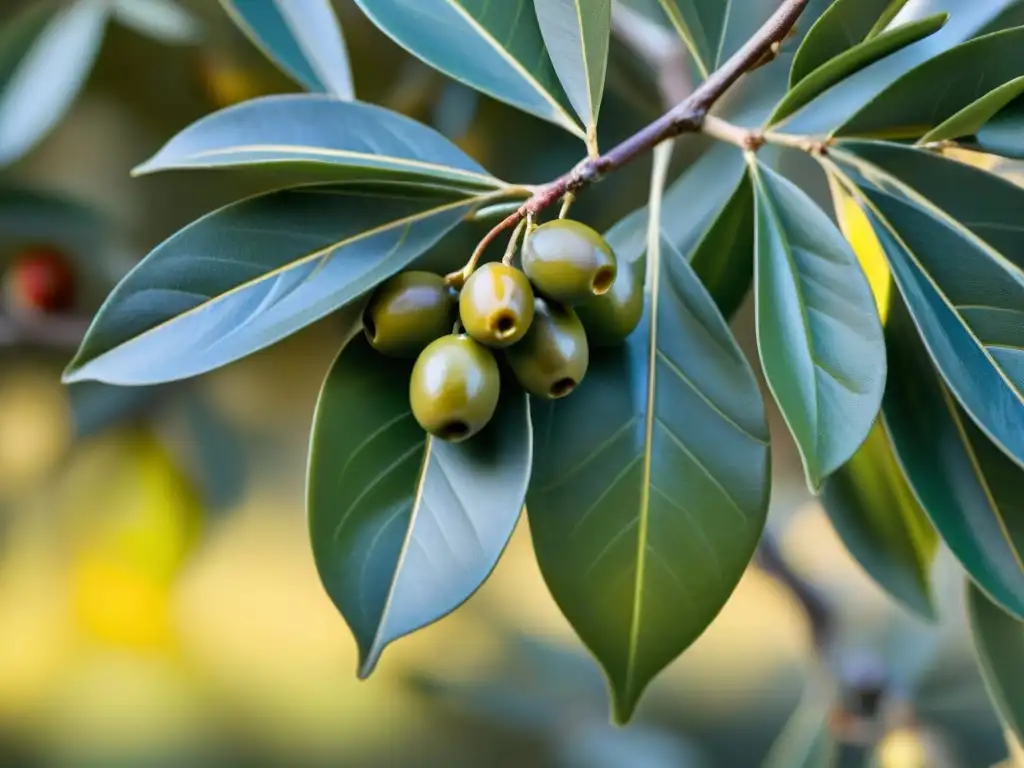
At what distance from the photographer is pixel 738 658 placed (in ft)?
4.00

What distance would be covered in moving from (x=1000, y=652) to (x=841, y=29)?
0.45 m

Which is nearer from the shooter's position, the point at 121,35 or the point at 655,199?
the point at 655,199

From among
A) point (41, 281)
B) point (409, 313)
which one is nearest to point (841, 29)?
point (409, 313)

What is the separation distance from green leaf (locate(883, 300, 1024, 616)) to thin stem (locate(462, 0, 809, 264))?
18cm

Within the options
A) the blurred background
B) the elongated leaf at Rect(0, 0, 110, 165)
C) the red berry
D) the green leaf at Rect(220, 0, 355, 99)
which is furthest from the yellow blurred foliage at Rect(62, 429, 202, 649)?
the green leaf at Rect(220, 0, 355, 99)

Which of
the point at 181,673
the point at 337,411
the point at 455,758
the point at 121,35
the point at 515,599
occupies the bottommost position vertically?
the point at 455,758

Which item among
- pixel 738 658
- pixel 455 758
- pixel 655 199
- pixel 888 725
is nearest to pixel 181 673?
pixel 455 758

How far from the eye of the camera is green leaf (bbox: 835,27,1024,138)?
1.23ft

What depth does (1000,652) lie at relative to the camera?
565mm

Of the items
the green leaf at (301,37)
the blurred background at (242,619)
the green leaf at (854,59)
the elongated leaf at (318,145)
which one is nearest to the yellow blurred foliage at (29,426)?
the blurred background at (242,619)

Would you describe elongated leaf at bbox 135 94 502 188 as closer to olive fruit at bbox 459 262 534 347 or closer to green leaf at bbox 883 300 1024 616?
olive fruit at bbox 459 262 534 347

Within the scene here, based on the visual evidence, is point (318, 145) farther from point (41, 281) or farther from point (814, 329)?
point (41, 281)

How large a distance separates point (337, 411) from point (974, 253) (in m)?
0.33

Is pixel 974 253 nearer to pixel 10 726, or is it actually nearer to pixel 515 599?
pixel 515 599
